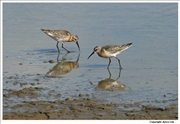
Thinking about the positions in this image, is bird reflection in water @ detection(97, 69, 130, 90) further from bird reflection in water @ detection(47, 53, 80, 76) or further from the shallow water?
bird reflection in water @ detection(47, 53, 80, 76)

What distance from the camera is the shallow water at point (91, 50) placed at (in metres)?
8.60

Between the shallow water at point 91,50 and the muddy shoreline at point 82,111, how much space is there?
0.29 metres

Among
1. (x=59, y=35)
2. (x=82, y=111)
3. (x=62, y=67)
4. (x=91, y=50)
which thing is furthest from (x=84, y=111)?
(x=59, y=35)

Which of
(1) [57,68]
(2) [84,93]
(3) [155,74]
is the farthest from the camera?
(1) [57,68]

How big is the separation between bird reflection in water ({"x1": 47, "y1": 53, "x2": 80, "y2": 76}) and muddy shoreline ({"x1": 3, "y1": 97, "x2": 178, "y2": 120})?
227 cm

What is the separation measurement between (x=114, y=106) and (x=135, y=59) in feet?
12.7

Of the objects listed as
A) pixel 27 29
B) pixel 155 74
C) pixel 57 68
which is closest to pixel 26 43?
pixel 27 29

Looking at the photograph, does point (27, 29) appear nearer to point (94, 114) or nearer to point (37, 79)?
point (37, 79)

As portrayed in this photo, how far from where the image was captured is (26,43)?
12969 mm

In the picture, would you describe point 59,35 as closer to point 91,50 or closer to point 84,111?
point 91,50

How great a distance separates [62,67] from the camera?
1077 centimetres

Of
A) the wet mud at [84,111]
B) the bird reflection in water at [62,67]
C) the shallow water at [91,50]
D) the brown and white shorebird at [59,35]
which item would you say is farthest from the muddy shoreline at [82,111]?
the brown and white shorebird at [59,35]

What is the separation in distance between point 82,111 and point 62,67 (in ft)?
12.0

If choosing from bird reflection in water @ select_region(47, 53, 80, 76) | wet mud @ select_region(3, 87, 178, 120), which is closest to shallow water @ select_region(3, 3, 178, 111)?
bird reflection in water @ select_region(47, 53, 80, 76)
